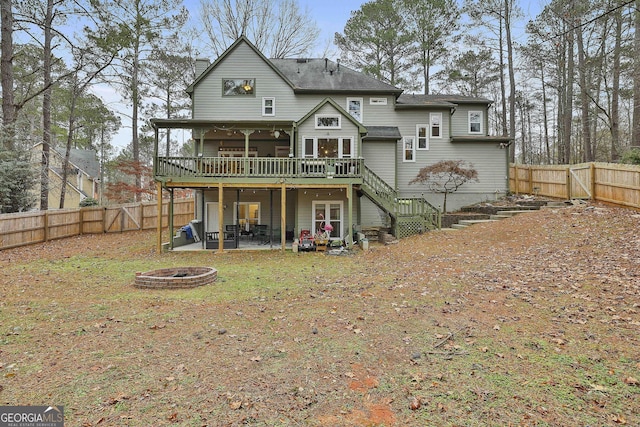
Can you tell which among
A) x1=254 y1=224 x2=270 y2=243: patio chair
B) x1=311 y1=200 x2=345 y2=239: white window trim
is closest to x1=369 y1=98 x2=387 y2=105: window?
x1=311 y1=200 x2=345 y2=239: white window trim

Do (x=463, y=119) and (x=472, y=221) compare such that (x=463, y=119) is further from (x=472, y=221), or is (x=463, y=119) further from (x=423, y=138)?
(x=472, y=221)

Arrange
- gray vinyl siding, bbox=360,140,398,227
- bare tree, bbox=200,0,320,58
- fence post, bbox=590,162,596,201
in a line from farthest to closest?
bare tree, bbox=200,0,320,58 < gray vinyl siding, bbox=360,140,398,227 < fence post, bbox=590,162,596,201

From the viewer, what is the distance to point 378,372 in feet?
13.6

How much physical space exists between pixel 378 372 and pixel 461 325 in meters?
2.12

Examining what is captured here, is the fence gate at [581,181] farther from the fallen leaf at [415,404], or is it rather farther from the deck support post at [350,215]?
the fallen leaf at [415,404]

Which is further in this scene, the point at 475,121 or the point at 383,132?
the point at 475,121

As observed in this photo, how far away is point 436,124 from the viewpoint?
757 inches

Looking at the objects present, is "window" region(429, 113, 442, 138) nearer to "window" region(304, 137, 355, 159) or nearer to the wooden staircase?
the wooden staircase

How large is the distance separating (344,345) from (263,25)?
26056mm

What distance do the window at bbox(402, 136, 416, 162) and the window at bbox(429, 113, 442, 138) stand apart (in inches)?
49.0

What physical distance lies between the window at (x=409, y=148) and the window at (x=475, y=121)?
397cm

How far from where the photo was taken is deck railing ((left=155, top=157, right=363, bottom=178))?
46.0 feet

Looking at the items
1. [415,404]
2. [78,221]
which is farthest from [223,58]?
[415,404]

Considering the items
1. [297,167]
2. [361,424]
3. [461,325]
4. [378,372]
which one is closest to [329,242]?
[297,167]
